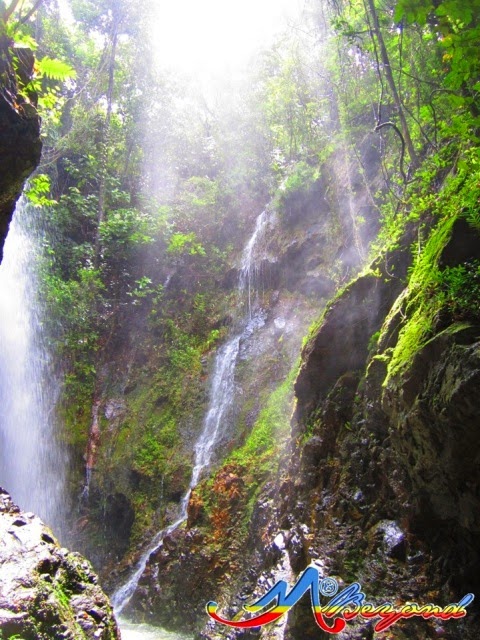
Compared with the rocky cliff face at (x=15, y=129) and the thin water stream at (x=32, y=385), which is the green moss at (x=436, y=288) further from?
the thin water stream at (x=32, y=385)

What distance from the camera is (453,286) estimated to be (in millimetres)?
3758

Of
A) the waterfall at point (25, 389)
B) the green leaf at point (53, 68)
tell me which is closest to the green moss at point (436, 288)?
the green leaf at point (53, 68)

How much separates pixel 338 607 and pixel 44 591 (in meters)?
2.51

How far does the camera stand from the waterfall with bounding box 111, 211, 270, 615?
26.2ft

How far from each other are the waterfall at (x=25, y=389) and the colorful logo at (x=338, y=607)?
7938mm

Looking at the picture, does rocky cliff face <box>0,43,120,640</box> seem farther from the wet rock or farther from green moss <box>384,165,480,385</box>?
green moss <box>384,165,480,385</box>

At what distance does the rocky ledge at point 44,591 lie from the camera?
126 inches

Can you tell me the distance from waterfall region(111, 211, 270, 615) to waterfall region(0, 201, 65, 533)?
3.72 metres

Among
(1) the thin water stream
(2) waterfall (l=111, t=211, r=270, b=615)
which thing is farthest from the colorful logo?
A: (1) the thin water stream

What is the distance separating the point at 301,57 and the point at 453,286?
432 inches

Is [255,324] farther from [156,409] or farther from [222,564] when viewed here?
[222,564]

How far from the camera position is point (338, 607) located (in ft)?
13.3

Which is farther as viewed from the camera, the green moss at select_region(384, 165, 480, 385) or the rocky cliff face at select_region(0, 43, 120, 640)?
the green moss at select_region(384, 165, 480, 385)

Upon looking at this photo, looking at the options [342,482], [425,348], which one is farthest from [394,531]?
[425,348]
